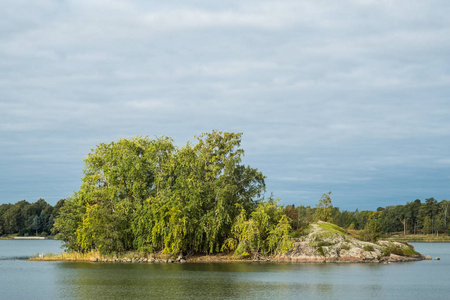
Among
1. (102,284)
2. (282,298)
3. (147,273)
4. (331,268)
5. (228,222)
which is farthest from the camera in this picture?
(228,222)

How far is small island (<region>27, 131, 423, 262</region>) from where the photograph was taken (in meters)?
79.2

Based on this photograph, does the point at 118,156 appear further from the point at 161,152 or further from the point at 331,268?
the point at 331,268

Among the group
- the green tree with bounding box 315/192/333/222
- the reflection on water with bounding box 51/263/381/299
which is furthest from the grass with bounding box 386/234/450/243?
the reflection on water with bounding box 51/263/381/299

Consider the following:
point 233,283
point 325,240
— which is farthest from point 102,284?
point 325,240

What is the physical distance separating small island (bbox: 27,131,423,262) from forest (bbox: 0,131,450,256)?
16 cm

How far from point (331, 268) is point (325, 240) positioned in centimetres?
1321

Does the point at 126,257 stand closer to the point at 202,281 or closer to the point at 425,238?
the point at 202,281

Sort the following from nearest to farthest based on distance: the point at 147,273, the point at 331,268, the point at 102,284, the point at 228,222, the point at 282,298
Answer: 1. the point at 282,298
2. the point at 102,284
3. the point at 147,273
4. the point at 331,268
5. the point at 228,222

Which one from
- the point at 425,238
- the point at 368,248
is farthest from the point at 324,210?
the point at 425,238

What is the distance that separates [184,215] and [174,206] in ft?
6.92

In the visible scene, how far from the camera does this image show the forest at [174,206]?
79.0 metres

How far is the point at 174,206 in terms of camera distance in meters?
78.8

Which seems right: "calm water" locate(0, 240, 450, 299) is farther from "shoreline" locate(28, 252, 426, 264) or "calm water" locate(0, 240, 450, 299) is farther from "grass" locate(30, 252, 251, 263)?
"grass" locate(30, 252, 251, 263)

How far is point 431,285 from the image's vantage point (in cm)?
5403
